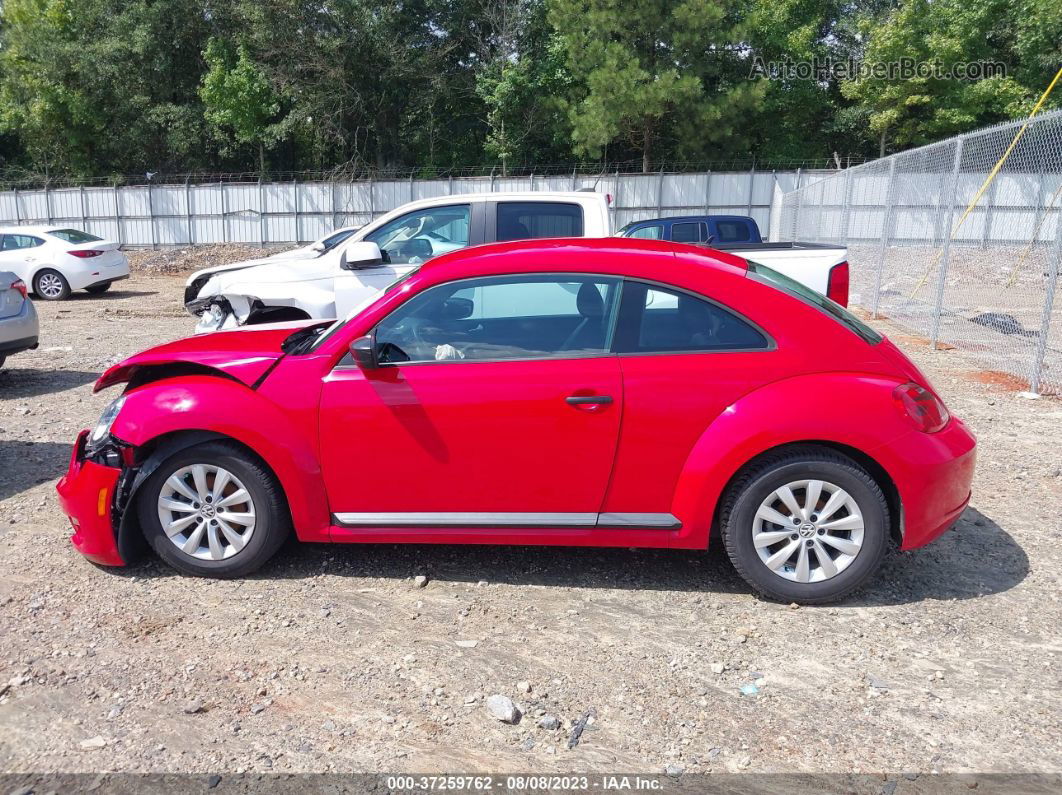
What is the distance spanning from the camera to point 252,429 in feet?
13.0

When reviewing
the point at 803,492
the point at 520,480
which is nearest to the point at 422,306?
the point at 520,480

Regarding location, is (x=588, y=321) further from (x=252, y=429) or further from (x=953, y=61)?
(x=953, y=61)

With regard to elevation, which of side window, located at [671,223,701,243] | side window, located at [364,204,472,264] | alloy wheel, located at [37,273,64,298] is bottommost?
alloy wheel, located at [37,273,64,298]

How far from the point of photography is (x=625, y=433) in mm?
3775

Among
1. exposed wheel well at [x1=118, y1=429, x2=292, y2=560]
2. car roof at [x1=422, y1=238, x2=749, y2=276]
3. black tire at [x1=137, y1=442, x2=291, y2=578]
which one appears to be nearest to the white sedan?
exposed wheel well at [x1=118, y1=429, x2=292, y2=560]

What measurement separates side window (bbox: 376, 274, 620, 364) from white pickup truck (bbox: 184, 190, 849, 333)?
2.91 meters

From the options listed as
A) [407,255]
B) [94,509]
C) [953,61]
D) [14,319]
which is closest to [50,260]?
[14,319]

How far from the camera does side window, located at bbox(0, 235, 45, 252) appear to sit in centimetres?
1755

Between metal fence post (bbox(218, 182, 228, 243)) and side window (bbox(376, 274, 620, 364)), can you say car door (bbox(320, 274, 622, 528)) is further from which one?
metal fence post (bbox(218, 182, 228, 243))

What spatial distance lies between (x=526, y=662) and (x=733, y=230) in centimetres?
1380

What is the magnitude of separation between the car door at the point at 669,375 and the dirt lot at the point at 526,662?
0.63 metres

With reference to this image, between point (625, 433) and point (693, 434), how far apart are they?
30 centimetres

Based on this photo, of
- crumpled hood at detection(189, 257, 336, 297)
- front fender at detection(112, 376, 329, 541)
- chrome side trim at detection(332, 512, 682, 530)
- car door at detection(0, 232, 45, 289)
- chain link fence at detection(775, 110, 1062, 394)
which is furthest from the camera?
car door at detection(0, 232, 45, 289)

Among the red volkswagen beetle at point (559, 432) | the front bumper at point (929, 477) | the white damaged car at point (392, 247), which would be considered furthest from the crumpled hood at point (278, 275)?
the front bumper at point (929, 477)
